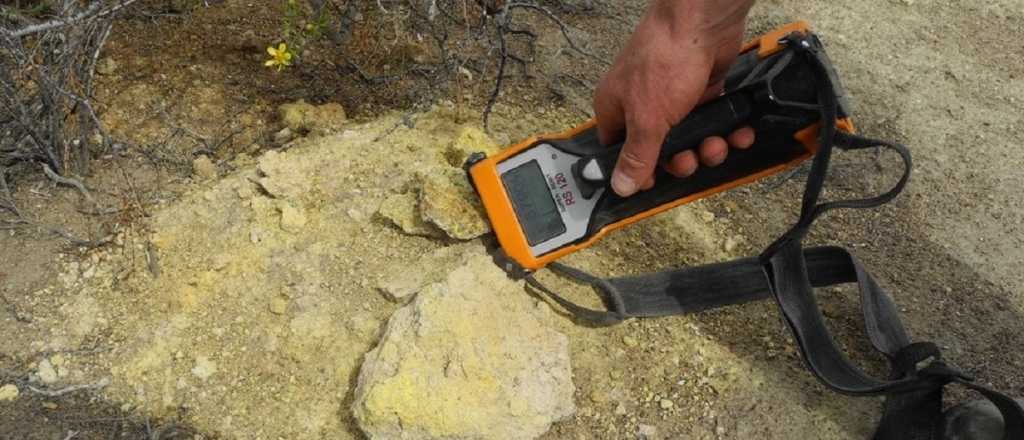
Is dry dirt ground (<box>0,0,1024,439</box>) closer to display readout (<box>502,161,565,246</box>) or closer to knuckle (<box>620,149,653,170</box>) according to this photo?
display readout (<box>502,161,565,246</box>)

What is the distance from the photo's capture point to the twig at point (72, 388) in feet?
5.23

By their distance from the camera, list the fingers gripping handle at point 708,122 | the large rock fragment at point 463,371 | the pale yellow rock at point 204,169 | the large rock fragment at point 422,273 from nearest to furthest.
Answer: the large rock fragment at point 463,371, the fingers gripping handle at point 708,122, the large rock fragment at point 422,273, the pale yellow rock at point 204,169

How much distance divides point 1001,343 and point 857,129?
2.26ft

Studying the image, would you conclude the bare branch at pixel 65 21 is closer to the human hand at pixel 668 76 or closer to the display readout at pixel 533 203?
the display readout at pixel 533 203

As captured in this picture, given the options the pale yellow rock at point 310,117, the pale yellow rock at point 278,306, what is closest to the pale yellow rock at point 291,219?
the pale yellow rock at point 278,306

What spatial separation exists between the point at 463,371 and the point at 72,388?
2.53 ft

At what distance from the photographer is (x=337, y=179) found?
1866mm

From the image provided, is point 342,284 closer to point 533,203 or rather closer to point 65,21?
point 533,203

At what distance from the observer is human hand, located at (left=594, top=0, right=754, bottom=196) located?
59.6 inches

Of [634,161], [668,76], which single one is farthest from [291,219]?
[668,76]

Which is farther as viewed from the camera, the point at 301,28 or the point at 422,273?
the point at 301,28

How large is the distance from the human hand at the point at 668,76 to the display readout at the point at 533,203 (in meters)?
0.16

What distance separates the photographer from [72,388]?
63.3 inches

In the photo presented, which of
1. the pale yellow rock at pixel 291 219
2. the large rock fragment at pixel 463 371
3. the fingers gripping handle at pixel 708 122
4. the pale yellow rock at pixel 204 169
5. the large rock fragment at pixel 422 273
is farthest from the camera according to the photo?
the pale yellow rock at pixel 204 169
